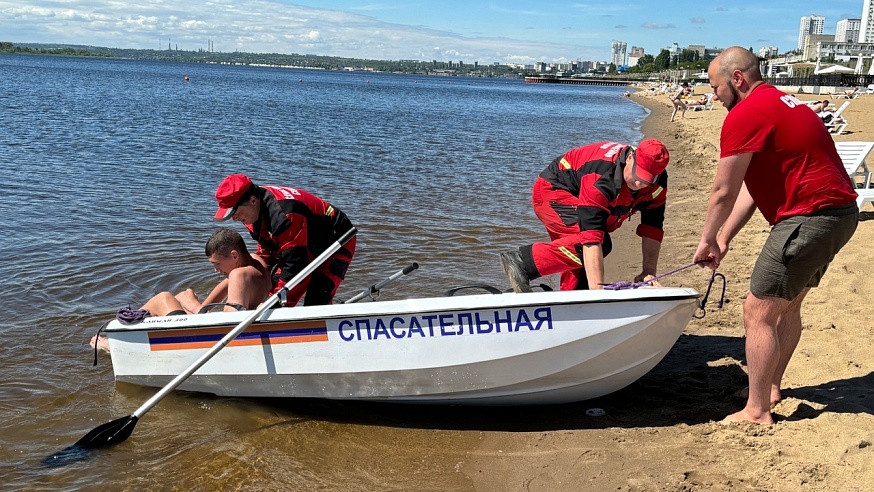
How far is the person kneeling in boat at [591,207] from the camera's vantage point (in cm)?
425

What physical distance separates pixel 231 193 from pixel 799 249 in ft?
10.4

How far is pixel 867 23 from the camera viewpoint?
6432 inches

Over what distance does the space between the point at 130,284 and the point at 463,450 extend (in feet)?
15.5

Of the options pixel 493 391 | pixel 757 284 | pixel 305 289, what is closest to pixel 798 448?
pixel 757 284

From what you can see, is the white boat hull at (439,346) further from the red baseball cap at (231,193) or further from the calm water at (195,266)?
the red baseball cap at (231,193)

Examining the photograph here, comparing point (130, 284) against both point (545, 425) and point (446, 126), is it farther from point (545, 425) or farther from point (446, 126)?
point (446, 126)

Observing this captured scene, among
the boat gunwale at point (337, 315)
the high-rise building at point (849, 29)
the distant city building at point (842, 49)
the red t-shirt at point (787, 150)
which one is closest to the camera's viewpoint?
the red t-shirt at point (787, 150)

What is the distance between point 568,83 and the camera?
15512 cm

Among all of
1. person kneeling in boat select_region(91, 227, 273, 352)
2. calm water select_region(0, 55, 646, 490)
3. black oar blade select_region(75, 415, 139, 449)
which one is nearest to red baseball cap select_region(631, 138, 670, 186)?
calm water select_region(0, 55, 646, 490)

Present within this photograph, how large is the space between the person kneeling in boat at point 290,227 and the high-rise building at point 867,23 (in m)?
176

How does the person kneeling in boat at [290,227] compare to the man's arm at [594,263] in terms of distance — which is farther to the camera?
the person kneeling in boat at [290,227]

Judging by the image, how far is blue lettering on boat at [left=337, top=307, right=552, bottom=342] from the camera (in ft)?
13.1

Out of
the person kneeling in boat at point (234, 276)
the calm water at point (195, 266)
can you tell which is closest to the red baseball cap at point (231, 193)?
the person kneeling in boat at point (234, 276)

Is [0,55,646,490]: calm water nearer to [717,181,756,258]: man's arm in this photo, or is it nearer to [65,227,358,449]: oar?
[65,227,358,449]: oar
